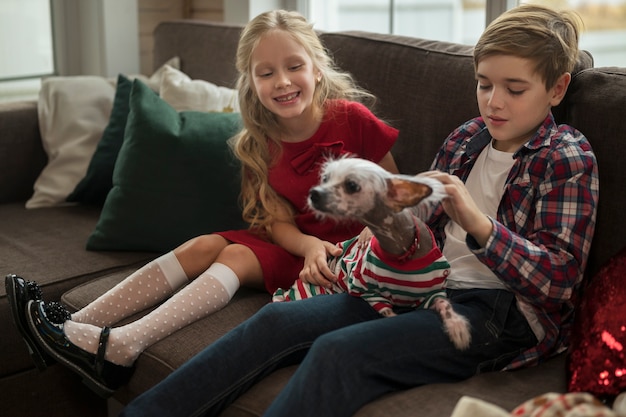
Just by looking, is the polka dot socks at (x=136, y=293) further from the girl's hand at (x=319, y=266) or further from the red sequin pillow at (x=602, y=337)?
the red sequin pillow at (x=602, y=337)

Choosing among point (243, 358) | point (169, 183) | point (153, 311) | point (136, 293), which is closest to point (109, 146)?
point (169, 183)

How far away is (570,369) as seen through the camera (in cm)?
151

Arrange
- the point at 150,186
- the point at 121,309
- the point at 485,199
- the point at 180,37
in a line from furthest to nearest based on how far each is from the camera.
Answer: the point at 180,37 → the point at 150,186 → the point at 121,309 → the point at 485,199

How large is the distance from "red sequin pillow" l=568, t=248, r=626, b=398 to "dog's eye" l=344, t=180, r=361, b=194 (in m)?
0.50

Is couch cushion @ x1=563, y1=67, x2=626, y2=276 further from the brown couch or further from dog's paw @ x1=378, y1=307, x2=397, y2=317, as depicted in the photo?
dog's paw @ x1=378, y1=307, x2=397, y2=317

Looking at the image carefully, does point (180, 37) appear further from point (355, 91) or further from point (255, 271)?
point (255, 271)

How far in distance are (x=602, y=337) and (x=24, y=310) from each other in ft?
4.05

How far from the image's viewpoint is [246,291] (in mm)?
2055

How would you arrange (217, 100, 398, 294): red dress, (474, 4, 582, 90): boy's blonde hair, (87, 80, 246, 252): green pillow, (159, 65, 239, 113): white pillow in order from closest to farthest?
(474, 4, 582, 90): boy's blonde hair < (217, 100, 398, 294): red dress < (87, 80, 246, 252): green pillow < (159, 65, 239, 113): white pillow

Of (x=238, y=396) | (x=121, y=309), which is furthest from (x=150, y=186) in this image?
(x=238, y=396)

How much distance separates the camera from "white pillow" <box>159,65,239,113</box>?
104 inches

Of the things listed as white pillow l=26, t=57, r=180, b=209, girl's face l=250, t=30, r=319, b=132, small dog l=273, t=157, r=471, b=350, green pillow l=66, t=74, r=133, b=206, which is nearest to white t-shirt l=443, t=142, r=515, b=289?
small dog l=273, t=157, r=471, b=350

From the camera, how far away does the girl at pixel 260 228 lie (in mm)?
1828

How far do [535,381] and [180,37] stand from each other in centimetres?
198
